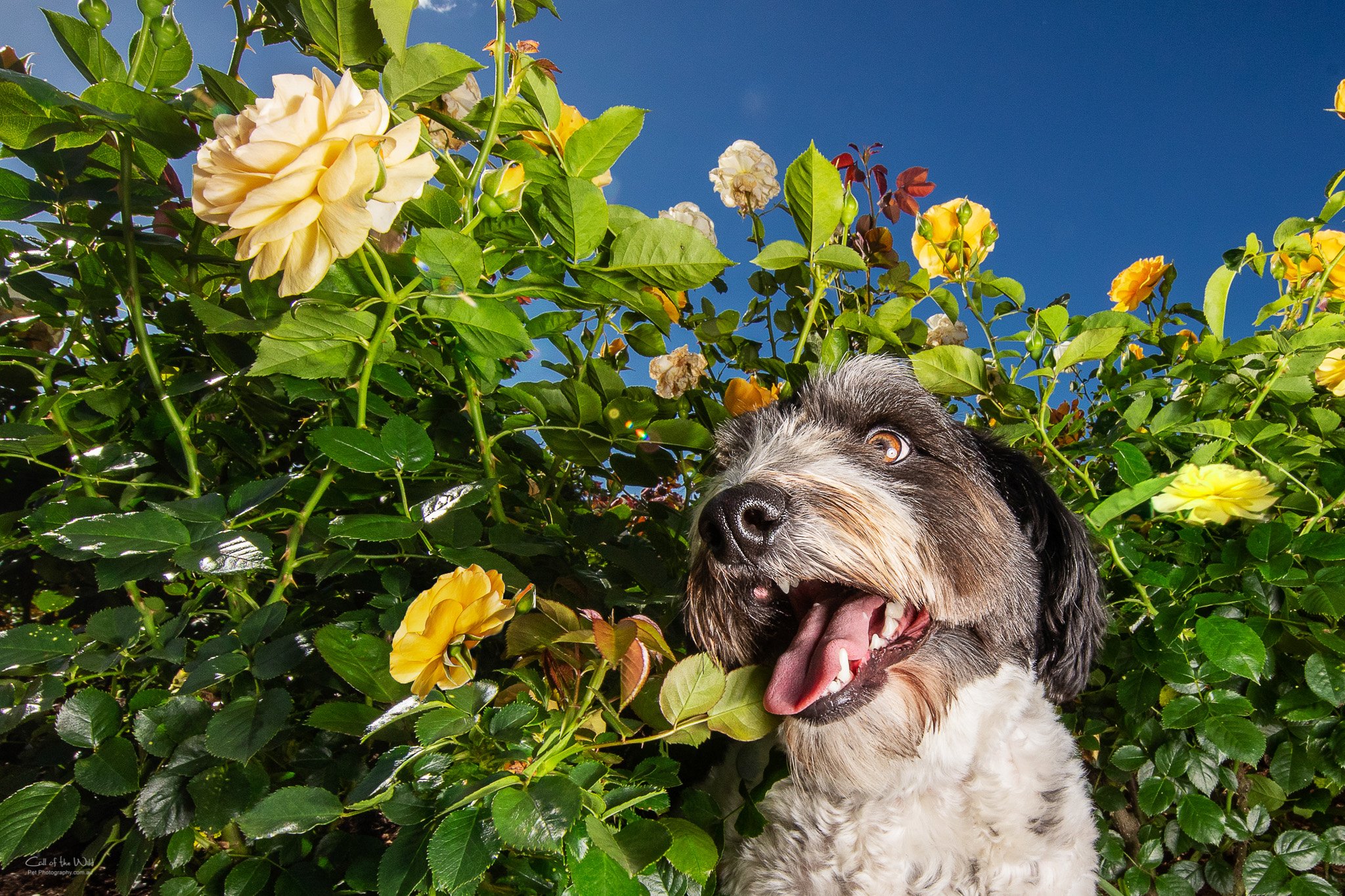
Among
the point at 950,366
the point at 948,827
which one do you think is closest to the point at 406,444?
the point at 950,366

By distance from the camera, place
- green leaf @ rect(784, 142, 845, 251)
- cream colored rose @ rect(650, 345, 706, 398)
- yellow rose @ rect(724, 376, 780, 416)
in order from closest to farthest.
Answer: green leaf @ rect(784, 142, 845, 251) < yellow rose @ rect(724, 376, 780, 416) < cream colored rose @ rect(650, 345, 706, 398)

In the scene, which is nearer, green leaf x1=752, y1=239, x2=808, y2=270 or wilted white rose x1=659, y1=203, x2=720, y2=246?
green leaf x1=752, y1=239, x2=808, y2=270

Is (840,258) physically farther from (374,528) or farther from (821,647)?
(374,528)

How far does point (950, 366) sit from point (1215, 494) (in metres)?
0.69

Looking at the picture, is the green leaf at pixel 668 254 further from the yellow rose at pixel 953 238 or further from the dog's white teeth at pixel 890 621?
the yellow rose at pixel 953 238

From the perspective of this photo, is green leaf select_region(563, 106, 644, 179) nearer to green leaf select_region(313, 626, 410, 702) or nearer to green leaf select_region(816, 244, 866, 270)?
green leaf select_region(816, 244, 866, 270)

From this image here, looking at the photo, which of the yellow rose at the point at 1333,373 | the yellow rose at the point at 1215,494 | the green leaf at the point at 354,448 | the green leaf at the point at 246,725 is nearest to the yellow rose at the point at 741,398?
the yellow rose at the point at 1215,494

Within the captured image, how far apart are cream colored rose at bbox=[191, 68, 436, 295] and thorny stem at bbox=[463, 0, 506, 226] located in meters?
0.34

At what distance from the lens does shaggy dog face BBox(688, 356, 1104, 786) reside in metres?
1.44

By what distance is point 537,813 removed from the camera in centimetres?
93

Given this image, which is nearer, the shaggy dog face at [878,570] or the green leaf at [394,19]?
the green leaf at [394,19]

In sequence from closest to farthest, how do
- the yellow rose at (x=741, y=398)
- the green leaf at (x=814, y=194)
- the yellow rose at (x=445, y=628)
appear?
the yellow rose at (x=445, y=628), the green leaf at (x=814, y=194), the yellow rose at (x=741, y=398)

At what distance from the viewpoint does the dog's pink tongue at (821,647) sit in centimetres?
146

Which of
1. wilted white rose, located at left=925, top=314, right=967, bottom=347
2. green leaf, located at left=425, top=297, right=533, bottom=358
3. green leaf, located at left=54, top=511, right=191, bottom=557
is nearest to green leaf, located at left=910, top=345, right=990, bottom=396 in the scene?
wilted white rose, located at left=925, top=314, right=967, bottom=347
